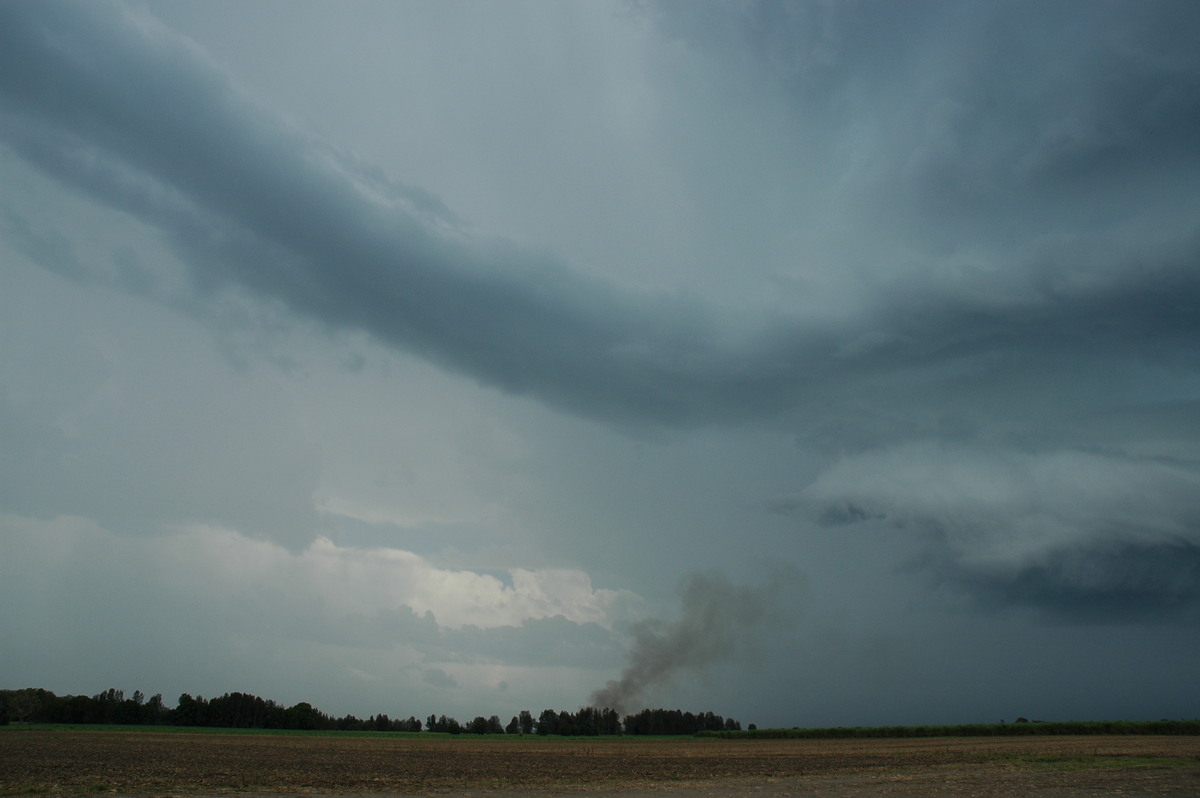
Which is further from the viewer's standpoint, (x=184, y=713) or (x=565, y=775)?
(x=184, y=713)

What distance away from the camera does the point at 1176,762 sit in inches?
2186

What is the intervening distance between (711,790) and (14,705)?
160425mm

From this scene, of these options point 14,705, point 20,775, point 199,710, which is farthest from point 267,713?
point 20,775

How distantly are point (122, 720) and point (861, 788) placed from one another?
649ft

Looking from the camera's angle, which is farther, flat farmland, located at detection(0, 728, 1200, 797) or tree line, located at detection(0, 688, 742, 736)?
tree line, located at detection(0, 688, 742, 736)

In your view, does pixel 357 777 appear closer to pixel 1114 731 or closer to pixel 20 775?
pixel 20 775

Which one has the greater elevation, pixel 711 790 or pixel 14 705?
Answer: pixel 711 790

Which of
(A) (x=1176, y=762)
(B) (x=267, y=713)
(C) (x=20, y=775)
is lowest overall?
(B) (x=267, y=713)

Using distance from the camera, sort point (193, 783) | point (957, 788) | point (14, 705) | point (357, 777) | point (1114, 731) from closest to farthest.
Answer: point (193, 783) → point (957, 788) → point (357, 777) → point (14, 705) → point (1114, 731)

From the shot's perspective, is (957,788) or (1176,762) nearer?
(957,788)

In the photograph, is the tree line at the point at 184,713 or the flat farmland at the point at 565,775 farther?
the tree line at the point at 184,713

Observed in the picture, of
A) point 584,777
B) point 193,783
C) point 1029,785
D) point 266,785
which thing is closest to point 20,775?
point 193,783

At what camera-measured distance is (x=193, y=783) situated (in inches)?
1335

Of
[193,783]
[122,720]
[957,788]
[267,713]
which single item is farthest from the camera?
[267,713]
